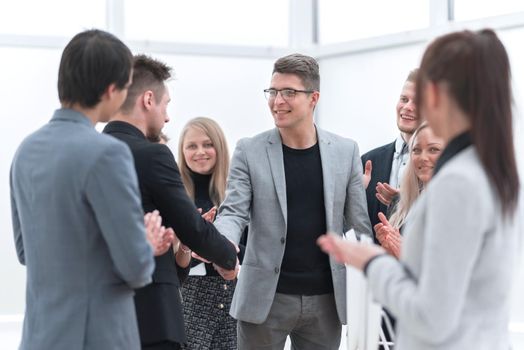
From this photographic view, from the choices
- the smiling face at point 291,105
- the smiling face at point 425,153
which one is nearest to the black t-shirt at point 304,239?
the smiling face at point 291,105

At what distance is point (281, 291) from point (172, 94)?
248cm

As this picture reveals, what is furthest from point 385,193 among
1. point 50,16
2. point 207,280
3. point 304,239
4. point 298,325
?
point 50,16

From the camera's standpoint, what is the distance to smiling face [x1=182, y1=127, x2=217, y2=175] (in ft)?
14.4

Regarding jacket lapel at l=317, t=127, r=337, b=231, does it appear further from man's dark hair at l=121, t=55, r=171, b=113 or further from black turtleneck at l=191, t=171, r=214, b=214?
black turtleneck at l=191, t=171, r=214, b=214

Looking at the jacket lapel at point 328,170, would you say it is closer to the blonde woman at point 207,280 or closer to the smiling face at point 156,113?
the blonde woman at point 207,280

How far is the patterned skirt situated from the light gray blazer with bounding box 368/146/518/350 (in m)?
2.40

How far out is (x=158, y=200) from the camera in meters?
2.78

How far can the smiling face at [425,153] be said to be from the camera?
10.6 feet

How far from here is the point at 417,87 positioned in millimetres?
1786

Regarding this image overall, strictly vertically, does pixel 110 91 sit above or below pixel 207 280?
above

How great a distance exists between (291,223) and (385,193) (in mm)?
443

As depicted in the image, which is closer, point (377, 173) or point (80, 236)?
point (80, 236)

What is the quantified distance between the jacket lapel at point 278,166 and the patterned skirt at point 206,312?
0.91 metres

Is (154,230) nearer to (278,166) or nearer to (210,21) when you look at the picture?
(278,166)
